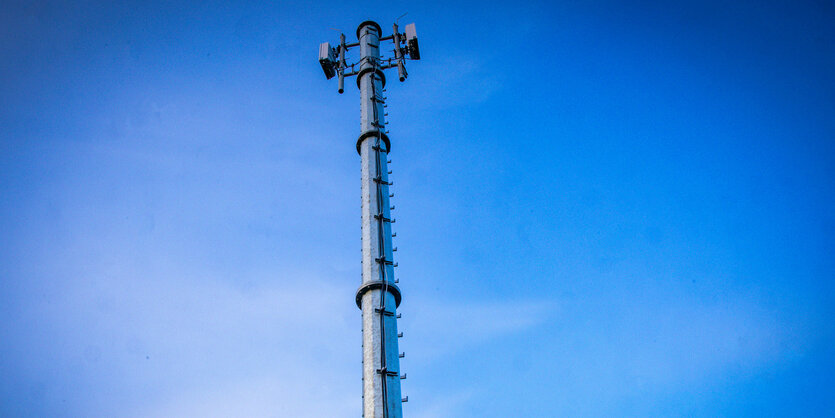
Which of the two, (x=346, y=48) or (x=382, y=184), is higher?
(x=346, y=48)

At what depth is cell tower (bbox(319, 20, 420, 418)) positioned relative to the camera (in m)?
12.8

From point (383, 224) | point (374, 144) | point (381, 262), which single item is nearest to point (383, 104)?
point (374, 144)

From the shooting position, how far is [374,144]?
17859mm

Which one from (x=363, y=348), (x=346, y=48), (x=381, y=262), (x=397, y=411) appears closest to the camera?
(x=397, y=411)

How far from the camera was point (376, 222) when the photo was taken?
15.8m

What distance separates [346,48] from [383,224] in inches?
414

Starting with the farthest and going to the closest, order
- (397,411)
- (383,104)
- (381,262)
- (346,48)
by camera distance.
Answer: (346,48)
(383,104)
(381,262)
(397,411)

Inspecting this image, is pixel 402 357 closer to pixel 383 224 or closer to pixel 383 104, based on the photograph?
pixel 383 224

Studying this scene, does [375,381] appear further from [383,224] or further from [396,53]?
[396,53]

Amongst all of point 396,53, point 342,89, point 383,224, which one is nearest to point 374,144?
point 383,224

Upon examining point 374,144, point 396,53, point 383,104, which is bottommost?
point 374,144

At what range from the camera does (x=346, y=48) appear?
23141mm

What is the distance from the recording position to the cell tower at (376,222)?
504 inches

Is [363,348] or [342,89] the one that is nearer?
[363,348]
